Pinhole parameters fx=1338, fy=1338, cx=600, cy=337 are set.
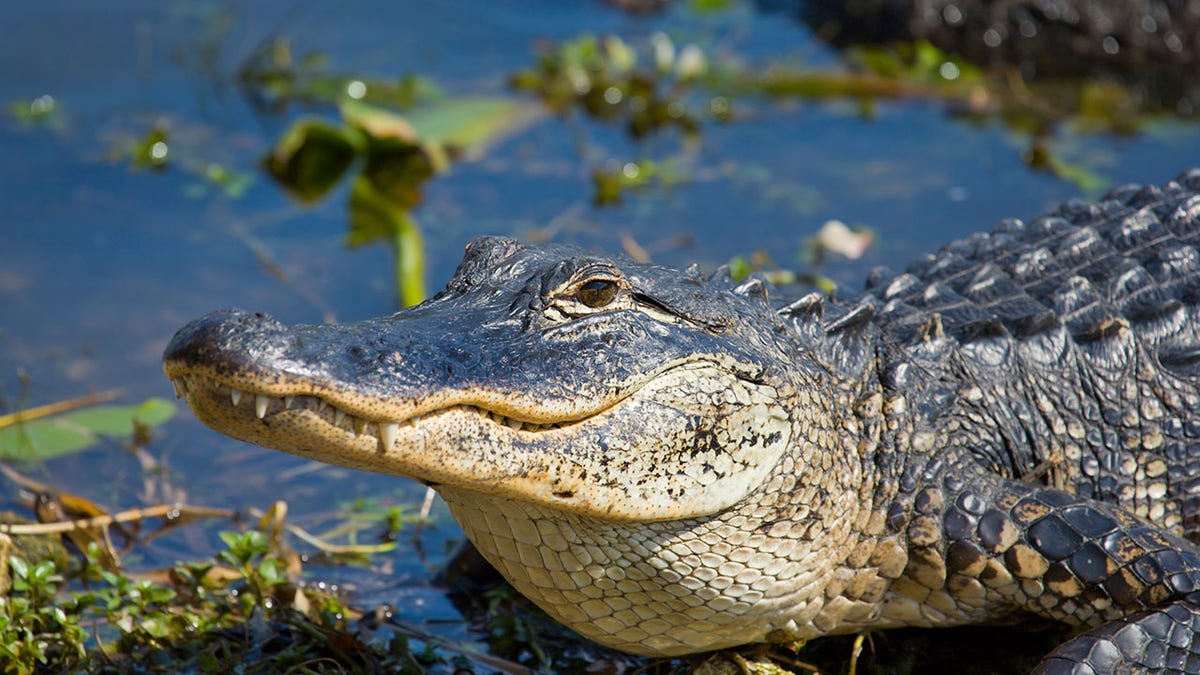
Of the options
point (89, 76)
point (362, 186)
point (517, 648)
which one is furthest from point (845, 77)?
point (517, 648)

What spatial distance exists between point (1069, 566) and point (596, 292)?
1279 millimetres

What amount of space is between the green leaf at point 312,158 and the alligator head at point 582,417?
12.4 feet

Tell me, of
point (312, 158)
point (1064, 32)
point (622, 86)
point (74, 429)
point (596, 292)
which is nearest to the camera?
point (596, 292)

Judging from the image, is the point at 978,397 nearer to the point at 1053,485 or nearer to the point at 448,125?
the point at 1053,485

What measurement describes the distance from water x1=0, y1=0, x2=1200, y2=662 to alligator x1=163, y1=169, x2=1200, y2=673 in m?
1.25

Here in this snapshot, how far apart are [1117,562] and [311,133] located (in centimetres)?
478

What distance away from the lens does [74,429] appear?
4.77 metres

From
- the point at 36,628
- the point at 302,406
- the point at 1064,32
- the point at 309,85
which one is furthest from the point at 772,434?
the point at 1064,32

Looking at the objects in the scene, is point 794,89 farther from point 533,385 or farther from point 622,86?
point 533,385

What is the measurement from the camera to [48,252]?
20.2 ft

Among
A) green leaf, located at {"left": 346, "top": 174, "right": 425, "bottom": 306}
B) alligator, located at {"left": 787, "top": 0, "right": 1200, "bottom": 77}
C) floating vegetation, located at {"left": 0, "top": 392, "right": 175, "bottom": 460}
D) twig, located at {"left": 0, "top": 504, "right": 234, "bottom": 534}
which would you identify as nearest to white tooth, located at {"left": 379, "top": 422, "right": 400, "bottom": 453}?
twig, located at {"left": 0, "top": 504, "right": 234, "bottom": 534}

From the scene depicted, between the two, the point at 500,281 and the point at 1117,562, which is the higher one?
the point at 500,281

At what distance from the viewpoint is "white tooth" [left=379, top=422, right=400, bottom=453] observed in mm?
2543

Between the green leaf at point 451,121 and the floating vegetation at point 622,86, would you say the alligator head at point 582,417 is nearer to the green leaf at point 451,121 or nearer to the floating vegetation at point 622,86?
the green leaf at point 451,121
